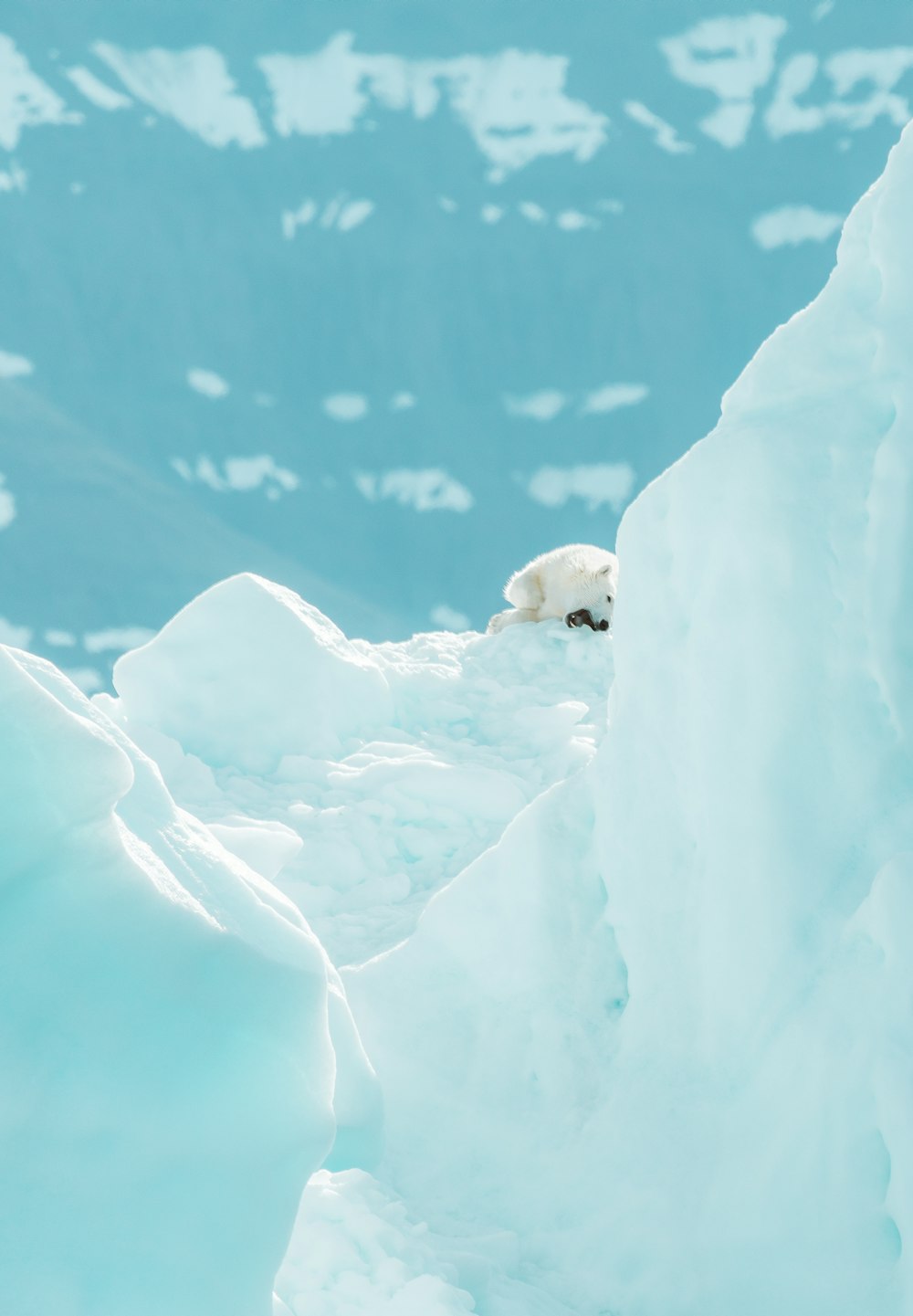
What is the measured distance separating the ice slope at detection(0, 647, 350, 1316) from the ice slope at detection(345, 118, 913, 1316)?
3.34 feet

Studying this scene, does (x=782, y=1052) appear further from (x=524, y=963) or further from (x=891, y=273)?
(x=891, y=273)

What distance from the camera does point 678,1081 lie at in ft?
9.00

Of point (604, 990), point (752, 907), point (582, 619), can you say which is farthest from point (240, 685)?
point (752, 907)

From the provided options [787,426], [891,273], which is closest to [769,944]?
[787,426]

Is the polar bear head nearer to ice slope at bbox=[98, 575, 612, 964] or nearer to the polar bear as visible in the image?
the polar bear

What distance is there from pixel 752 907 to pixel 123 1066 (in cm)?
143

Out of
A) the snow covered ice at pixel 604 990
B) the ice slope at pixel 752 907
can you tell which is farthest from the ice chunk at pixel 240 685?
the ice slope at pixel 752 907

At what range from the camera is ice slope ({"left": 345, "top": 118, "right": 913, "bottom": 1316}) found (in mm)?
2328

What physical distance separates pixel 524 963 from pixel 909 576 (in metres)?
1.57

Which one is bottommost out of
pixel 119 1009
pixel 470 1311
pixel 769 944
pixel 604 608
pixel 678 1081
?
pixel 470 1311

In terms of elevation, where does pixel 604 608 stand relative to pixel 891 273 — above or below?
above

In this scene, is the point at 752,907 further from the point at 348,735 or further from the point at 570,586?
the point at 570,586

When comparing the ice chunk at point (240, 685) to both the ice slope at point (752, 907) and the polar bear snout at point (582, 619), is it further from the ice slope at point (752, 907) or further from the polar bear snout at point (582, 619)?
the ice slope at point (752, 907)

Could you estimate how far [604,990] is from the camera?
316cm
